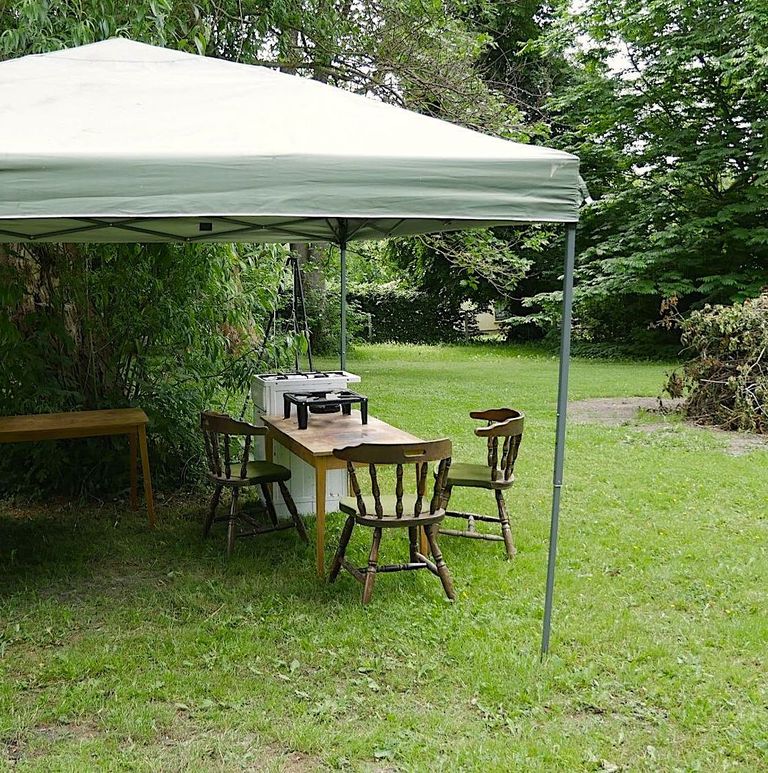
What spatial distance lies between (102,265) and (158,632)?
2.98m

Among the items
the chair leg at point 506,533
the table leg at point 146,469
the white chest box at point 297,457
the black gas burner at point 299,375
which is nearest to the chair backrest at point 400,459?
the chair leg at point 506,533

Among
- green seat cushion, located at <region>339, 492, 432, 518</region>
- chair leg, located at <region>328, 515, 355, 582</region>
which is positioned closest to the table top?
green seat cushion, located at <region>339, 492, 432, 518</region>

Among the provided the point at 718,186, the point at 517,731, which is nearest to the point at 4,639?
the point at 517,731

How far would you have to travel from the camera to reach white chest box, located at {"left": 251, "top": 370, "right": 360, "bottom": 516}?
18.6ft

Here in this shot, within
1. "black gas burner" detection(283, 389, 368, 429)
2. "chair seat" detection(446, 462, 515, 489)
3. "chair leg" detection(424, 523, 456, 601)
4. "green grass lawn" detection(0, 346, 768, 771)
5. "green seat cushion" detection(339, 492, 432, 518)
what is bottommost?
"green grass lawn" detection(0, 346, 768, 771)

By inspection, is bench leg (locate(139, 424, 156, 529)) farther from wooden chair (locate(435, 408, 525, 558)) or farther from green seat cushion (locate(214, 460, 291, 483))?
wooden chair (locate(435, 408, 525, 558))

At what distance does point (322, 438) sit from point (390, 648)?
4.55ft

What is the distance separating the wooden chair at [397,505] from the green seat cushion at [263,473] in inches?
28.2

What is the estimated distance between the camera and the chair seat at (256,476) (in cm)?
495

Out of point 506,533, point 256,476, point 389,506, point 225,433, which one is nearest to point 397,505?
point 389,506

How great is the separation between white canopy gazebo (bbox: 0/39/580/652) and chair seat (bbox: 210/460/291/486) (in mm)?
1897

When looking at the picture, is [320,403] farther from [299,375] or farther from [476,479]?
[476,479]

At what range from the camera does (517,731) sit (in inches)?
121

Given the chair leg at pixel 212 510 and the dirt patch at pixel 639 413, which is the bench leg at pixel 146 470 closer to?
the chair leg at pixel 212 510
